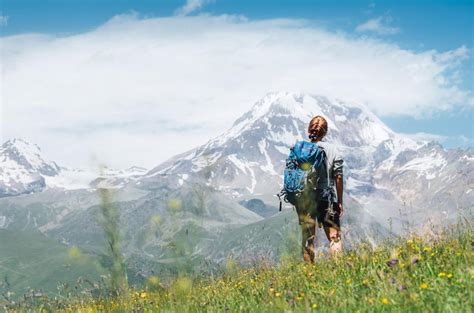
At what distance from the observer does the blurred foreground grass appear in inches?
161

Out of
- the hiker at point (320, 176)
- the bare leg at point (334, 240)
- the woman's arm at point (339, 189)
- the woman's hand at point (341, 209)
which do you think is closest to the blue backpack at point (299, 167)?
the hiker at point (320, 176)

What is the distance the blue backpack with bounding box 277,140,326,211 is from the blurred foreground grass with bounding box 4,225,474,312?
6.78ft

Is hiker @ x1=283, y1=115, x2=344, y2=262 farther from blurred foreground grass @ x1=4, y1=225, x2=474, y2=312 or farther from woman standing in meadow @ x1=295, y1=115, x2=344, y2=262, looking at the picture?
blurred foreground grass @ x1=4, y1=225, x2=474, y2=312

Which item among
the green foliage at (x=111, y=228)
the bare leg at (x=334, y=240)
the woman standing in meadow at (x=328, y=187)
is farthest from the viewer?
the woman standing in meadow at (x=328, y=187)

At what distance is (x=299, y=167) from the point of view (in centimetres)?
1000

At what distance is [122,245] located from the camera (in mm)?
3961

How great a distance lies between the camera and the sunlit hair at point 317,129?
10375 mm

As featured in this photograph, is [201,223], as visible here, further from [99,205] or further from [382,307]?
[382,307]

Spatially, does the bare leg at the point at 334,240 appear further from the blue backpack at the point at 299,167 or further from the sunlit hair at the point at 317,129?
the sunlit hair at the point at 317,129

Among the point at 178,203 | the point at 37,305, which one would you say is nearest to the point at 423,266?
the point at 178,203

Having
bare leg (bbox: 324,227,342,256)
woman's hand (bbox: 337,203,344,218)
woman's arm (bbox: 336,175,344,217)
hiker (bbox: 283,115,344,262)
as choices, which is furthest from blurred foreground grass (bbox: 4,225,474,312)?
woman's arm (bbox: 336,175,344,217)

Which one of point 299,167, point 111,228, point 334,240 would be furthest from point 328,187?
point 111,228

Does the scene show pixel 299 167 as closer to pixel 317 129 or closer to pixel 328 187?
pixel 328 187

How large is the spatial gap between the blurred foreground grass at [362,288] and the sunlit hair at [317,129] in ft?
9.75
